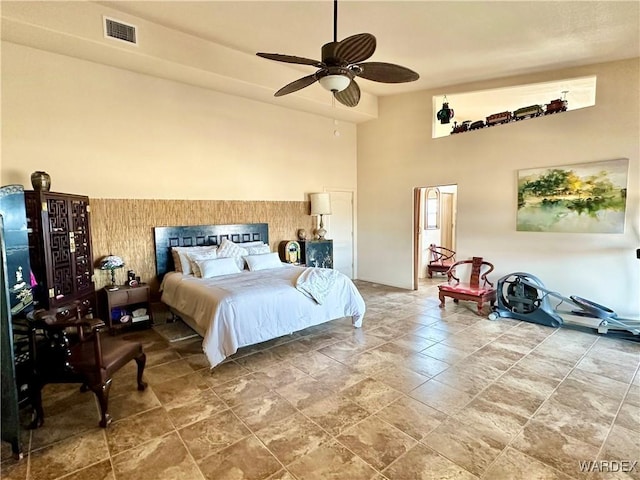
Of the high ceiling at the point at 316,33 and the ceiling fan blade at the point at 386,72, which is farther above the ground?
the high ceiling at the point at 316,33

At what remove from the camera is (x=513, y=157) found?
16.9 feet

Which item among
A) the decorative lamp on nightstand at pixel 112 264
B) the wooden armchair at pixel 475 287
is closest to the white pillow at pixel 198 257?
the decorative lamp on nightstand at pixel 112 264

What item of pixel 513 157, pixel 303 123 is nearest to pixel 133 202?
pixel 303 123

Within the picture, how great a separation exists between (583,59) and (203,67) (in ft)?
16.8

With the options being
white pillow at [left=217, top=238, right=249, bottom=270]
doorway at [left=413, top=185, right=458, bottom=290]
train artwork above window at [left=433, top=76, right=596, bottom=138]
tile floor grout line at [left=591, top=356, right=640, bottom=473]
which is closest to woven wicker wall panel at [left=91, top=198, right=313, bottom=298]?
white pillow at [left=217, top=238, right=249, bottom=270]

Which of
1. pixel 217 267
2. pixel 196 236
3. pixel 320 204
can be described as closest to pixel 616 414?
pixel 217 267

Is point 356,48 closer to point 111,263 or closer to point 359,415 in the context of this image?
point 359,415

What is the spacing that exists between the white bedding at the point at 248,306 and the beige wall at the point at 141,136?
1666mm

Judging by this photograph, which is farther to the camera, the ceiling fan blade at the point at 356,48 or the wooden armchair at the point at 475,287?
the wooden armchair at the point at 475,287

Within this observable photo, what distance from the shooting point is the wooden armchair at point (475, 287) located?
5051mm

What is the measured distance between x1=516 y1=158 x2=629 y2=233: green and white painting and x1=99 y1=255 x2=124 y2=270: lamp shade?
5.89 meters

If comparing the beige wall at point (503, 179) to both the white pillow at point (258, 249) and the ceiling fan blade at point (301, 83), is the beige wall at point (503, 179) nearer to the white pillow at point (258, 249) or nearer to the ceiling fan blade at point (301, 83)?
the white pillow at point (258, 249)

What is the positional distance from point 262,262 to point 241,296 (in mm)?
1657

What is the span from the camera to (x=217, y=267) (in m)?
4.61
